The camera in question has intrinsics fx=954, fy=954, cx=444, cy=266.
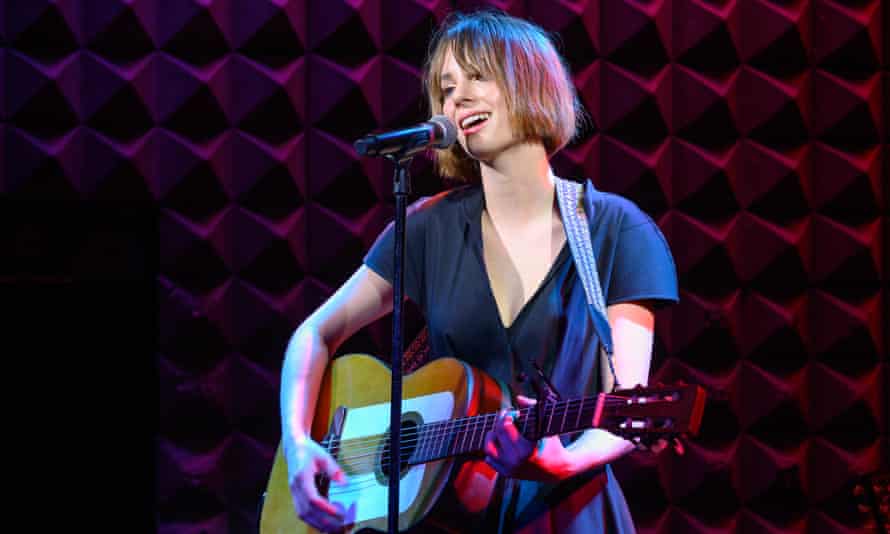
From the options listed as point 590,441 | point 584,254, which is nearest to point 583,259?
point 584,254

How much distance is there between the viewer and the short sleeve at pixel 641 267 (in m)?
2.10

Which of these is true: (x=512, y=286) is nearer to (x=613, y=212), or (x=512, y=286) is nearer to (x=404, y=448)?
(x=613, y=212)

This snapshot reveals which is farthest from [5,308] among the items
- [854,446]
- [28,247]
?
[854,446]

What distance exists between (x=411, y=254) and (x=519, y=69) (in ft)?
1.76

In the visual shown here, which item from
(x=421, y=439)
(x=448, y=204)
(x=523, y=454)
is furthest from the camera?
(x=448, y=204)

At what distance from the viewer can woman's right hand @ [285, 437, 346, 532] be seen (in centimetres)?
220

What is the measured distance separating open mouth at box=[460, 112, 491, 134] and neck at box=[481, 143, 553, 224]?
0.31ft

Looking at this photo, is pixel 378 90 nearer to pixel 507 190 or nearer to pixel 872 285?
pixel 507 190

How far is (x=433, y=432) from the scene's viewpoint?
81.7 inches

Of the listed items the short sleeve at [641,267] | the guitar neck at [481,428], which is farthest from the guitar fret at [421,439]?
the short sleeve at [641,267]

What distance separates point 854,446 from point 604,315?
159 centimetres

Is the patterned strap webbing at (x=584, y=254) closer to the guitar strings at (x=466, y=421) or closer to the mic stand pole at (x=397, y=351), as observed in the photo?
the guitar strings at (x=466, y=421)

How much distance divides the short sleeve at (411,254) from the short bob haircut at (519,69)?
28 centimetres

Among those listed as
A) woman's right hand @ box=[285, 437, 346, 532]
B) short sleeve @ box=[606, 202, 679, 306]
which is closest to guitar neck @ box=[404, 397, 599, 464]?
woman's right hand @ box=[285, 437, 346, 532]
